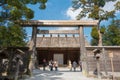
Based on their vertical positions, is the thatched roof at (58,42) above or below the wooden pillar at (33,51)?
above

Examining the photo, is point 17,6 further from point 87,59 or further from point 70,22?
point 87,59

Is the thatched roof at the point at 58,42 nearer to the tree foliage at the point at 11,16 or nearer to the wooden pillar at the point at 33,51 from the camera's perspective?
the wooden pillar at the point at 33,51

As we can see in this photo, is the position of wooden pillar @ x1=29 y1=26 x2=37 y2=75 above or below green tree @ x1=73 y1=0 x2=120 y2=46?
below

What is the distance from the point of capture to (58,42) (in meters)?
31.5

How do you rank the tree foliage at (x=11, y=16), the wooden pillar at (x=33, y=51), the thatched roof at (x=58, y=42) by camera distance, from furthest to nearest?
the thatched roof at (x=58, y=42)
the wooden pillar at (x=33, y=51)
the tree foliage at (x=11, y=16)

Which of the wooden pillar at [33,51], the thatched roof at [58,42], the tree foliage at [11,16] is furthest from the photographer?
the thatched roof at [58,42]

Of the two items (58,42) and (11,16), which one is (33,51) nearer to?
(11,16)

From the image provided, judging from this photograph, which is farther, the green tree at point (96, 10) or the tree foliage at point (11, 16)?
the green tree at point (96, 10)

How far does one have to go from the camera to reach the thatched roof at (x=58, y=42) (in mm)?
29984

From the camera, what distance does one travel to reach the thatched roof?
2998cm

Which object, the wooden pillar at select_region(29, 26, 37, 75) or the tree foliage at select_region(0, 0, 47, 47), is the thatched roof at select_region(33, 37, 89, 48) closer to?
the wooden pillar at select_region(29, 26, 37, 75)

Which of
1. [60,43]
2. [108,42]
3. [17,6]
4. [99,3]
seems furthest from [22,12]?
[108,42]

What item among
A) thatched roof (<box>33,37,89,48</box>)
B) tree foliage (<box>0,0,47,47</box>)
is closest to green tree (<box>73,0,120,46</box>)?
thatched roof (<box>33,37,89,48</box>)

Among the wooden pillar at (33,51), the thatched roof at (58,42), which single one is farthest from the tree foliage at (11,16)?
the thatched roof at (58,42)
